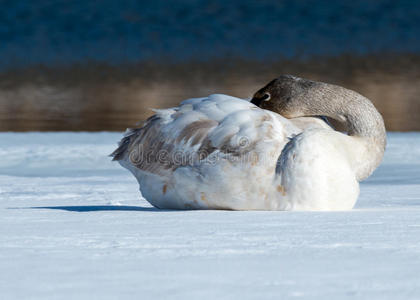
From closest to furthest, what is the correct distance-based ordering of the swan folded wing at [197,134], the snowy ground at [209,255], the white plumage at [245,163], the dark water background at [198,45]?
1. the snowy ground at [209,255]
2. the white plumage at [245,163]
3. the swan folded wing at [197,134]
4. the dark water background at [198,45]

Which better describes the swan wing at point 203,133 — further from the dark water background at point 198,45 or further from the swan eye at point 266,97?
the dark water background at point 198,45

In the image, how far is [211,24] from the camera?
59.1 meters

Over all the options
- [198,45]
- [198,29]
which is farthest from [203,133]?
[198,29]

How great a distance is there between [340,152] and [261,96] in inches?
33.6

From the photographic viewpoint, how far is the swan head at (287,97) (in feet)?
17.9

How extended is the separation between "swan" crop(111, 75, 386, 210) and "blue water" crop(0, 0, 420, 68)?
45.5 metres

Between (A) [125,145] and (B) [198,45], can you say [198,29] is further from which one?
(A) [125,145]

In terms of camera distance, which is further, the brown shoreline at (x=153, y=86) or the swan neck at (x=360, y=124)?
the brown shoreline at (x=153, y=86)

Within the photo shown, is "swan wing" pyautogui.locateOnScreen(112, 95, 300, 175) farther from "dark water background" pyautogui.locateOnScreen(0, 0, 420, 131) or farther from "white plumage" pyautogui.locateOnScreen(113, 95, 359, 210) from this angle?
"dark water background" pyautogui.locateOnScreen(0, 0, 420, 131)

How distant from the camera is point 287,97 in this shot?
5496 mm

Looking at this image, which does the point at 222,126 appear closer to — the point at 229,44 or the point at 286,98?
the point at 286,98

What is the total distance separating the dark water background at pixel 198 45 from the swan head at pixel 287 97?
19.7 metres

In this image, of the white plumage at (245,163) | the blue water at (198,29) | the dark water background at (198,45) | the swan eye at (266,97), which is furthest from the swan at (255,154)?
the blue water at (198,29)

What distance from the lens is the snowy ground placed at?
8.77 feet
